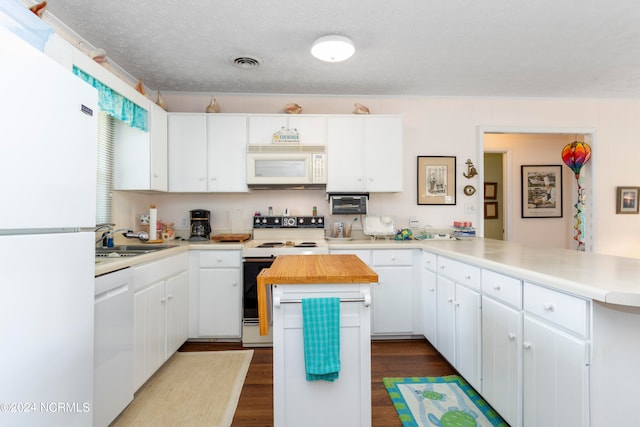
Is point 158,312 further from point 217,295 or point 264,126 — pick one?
point 264,126

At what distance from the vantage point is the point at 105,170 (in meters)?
2.68

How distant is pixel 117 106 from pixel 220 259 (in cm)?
147

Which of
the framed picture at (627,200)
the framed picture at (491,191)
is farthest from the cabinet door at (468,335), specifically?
the framed picture at (491,191)

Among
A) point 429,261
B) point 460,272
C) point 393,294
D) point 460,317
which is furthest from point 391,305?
point 460,272

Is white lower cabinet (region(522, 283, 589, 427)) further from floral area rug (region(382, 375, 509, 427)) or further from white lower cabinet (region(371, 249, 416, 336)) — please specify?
white lower cabinet (region(371, 249, 416, 336))

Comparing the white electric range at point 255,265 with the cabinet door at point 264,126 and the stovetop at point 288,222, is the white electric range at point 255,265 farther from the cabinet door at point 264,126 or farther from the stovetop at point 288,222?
the cabinet door at point 264,126

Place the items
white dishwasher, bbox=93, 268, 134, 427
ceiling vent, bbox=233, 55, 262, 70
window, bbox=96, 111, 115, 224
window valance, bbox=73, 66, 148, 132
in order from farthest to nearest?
ceiling vent, bbox=233, 55, 262, 70 < window, bbox=96, 111, 115, 224 < window valance, bbox=73, 66, 148, 132 < white dishwasher, bbox=93, 268, 134, 427

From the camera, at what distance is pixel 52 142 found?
106cm

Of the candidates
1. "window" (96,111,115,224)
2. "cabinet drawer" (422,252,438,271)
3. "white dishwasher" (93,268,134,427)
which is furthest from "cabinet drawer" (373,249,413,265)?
"window" (96,111,115,224)

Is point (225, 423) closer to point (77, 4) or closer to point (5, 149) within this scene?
point (5, 149)

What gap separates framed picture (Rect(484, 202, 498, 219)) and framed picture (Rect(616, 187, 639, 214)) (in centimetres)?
174

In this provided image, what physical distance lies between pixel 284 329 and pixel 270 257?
4.74 feet

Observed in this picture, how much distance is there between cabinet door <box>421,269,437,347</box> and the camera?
268 cm

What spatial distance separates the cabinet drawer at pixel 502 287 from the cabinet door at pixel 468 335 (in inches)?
5.5
